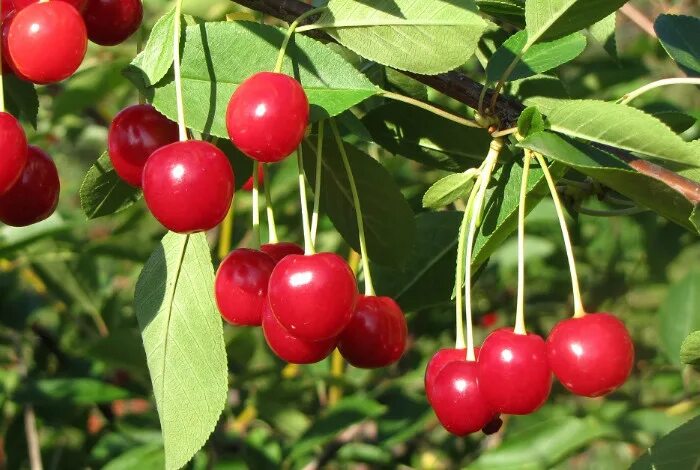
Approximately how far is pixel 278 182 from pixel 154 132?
1010 millimetres

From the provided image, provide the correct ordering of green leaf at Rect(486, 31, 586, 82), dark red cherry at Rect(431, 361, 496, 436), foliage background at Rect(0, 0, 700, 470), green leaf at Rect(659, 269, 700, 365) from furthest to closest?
green leaf at Rect(659, 269, 700, 365) → foliage background at Rect(0, 0, 700, 470) → green leaf at Rect(486, 31, 586, 82) → dark red cherry at Rect(431, 361, 496, 436)

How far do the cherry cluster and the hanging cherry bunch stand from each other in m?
0.43

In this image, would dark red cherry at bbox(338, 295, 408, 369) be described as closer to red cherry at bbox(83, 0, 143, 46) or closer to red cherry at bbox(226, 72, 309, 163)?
red cherry at bbox(226, 72, 309, 163)

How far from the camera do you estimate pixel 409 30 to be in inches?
41.4

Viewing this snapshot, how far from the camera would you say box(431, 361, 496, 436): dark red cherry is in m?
1.01

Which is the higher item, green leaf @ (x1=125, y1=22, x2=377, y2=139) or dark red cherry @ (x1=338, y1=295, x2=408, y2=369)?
green leaf @ (x1=125, y1=22, x2=377, y2=139)

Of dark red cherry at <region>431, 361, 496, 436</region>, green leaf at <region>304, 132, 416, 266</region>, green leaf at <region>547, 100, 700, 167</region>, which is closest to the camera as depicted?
green leaf at <region>547, 100, 700, 167</region>

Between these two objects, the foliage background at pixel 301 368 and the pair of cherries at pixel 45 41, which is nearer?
the pair of cherries at pixel 45 41

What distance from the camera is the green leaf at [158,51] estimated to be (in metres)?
1.03

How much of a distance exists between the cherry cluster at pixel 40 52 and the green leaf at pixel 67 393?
3.09 ft

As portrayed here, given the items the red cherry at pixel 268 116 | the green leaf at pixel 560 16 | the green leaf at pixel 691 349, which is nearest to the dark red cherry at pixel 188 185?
the red cherry at pixel 268 116

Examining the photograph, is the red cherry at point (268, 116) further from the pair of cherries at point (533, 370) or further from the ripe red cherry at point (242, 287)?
the pair of cherries at point (533, 370)

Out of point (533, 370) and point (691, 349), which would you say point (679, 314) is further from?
point (533, 370)

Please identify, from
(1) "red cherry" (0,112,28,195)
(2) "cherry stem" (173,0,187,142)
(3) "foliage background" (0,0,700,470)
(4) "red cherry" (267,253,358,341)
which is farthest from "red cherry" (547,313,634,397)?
(3) "foliage background" (0,0,700,470)
